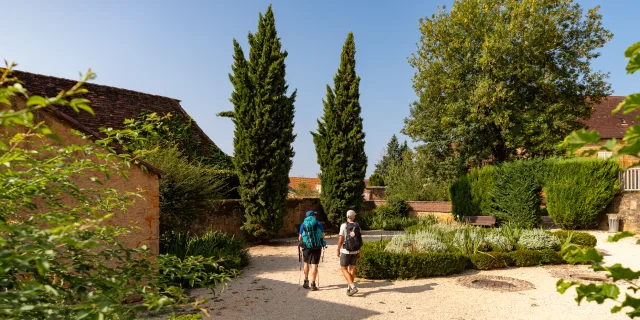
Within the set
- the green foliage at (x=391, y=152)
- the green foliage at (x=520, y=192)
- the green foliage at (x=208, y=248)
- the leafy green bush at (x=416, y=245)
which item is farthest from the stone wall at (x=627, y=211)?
the green foliage at (x=391, y=152)

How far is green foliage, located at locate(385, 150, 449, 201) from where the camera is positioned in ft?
79.1

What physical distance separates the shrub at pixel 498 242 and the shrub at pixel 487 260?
1.69ft

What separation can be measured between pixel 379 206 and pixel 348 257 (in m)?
14.7

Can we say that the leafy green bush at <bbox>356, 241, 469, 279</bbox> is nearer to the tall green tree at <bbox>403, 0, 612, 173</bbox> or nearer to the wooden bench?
the wooden bench

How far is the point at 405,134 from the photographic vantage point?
24.6 meters

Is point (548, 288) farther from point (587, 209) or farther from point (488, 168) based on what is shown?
→ point (488, 168)

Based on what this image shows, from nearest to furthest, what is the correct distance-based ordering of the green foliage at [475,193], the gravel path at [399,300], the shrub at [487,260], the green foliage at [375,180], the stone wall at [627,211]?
the gravel path at [399,300]
the shrub at [487,260]
the stone wall at [627,211]
the green foliage at [475,193]
the green foliage at [375,180]

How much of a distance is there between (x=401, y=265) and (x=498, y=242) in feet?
12.0

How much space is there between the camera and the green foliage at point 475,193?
19031 mm

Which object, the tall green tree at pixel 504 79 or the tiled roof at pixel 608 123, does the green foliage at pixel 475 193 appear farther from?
the tiled roof at pixel 608 123

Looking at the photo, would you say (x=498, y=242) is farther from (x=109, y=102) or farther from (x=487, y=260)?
(x=109, y=102)

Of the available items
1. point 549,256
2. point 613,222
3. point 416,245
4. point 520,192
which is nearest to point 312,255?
point 416,245

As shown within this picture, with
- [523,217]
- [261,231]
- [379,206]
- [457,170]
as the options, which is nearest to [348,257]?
[261,231]

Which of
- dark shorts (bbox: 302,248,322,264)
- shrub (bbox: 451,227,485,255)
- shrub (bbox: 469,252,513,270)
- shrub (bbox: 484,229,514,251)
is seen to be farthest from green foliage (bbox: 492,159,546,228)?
dark shorts (bbox: 302,248,322,264)
